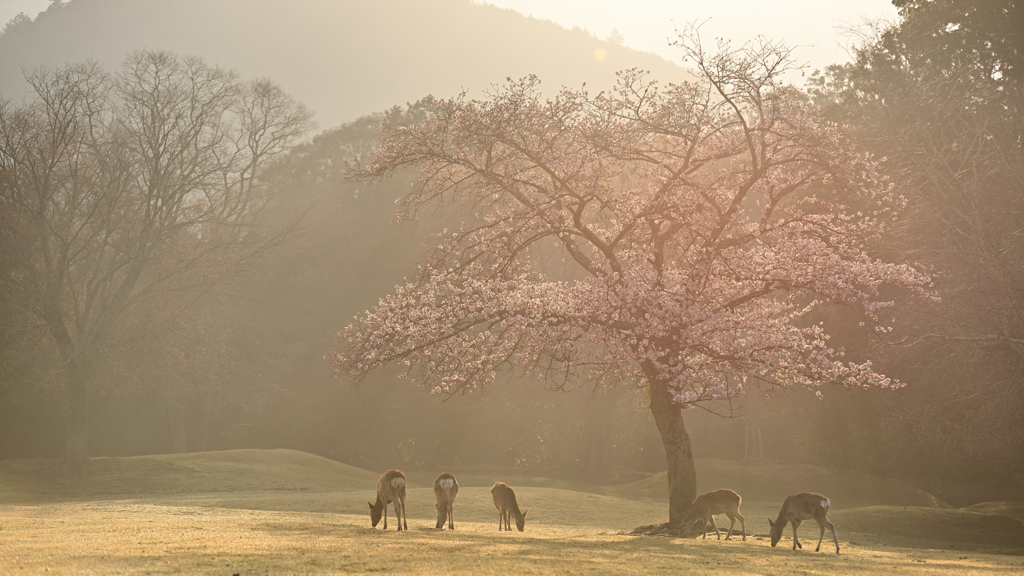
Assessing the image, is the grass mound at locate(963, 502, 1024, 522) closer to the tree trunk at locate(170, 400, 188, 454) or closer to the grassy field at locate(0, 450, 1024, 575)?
the grassy field at locate(0, 450, 1024, 575)

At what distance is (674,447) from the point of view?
1877cm

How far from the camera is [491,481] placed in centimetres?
4125

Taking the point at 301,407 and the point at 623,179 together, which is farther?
the point at 301,407

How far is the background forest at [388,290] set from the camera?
2608cm

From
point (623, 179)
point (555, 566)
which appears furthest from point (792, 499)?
point (623, 179)

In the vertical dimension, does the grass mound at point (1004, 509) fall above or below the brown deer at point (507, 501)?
below

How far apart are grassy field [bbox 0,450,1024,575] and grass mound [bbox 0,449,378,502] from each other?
0.32 ft

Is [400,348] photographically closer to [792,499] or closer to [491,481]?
[792,499]

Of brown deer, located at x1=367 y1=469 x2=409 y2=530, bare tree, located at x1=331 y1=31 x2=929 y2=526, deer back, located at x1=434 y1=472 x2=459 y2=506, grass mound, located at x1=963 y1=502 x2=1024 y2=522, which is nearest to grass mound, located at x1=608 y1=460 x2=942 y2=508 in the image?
grass mound, located at x1=963 y1=502 x2=1024 y2=522

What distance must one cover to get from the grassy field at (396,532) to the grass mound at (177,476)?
0.10 meters

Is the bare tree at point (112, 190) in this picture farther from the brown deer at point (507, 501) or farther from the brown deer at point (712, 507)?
the brown deer at point (712, 507)

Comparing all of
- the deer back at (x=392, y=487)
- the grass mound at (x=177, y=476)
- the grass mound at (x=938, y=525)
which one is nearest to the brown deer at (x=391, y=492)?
the deer back at (x=392, y=487)

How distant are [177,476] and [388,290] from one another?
62.5ft

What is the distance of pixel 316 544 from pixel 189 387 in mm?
37196
